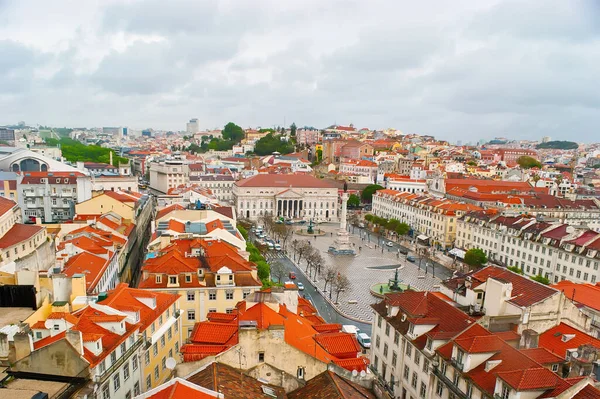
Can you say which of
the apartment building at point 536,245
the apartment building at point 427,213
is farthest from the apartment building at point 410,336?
the apartment building at point 427,213

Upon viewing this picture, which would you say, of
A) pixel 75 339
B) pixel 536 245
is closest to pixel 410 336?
pixel 75 339

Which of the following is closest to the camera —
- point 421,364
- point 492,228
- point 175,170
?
point 421,364

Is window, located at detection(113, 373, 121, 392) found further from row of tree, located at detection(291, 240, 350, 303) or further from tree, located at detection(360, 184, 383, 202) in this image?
tree, located at detection(360, 184, 383, 202)

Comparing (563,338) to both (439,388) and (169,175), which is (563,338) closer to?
(439,388)

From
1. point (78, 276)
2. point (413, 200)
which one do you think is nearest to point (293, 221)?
point (413, 200)

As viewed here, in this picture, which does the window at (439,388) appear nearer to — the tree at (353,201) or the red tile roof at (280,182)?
the red tile roof at (280,182)

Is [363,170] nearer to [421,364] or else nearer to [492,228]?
[492,228]

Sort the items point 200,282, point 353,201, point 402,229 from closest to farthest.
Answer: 1. point 200,282
2. point 402,229
3. point 353,201
